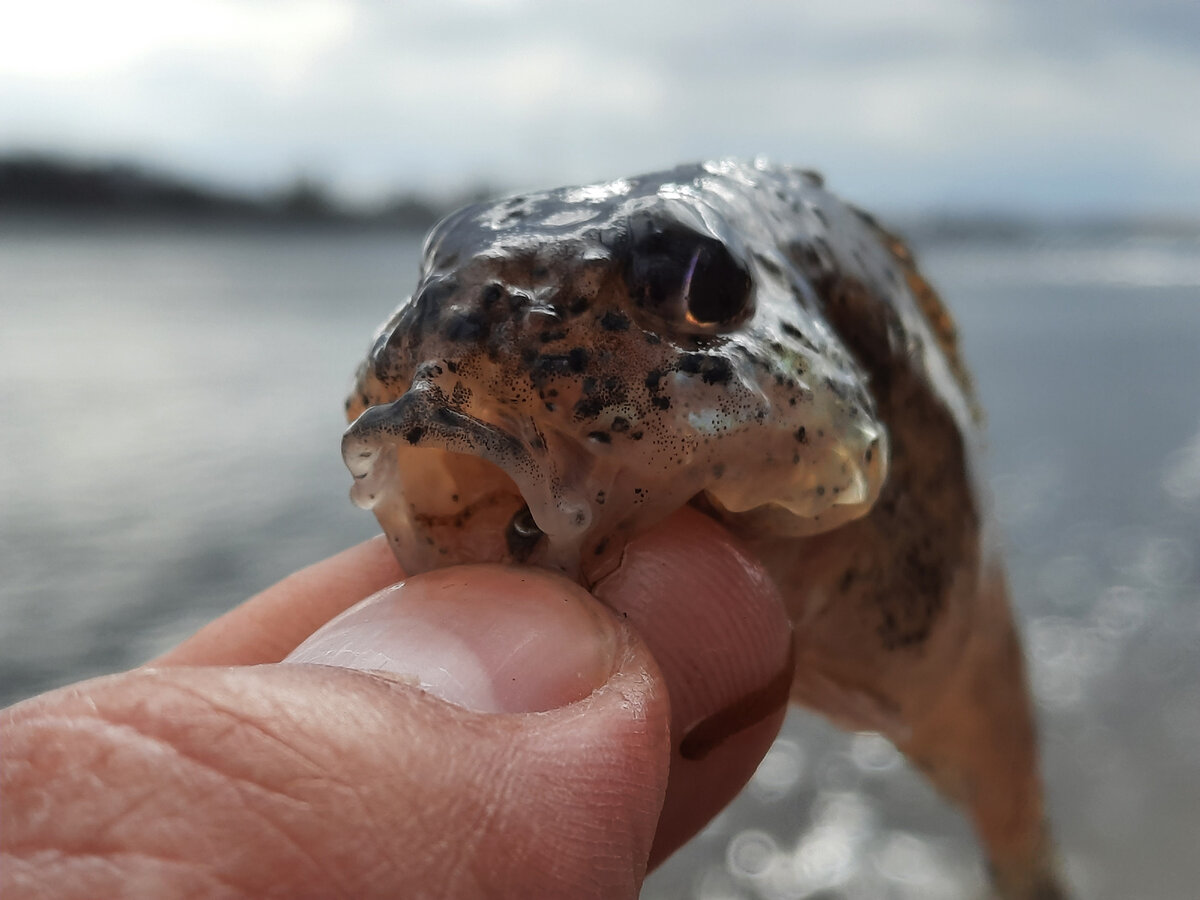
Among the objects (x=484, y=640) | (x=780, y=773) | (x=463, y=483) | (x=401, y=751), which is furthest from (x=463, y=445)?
(x=780, y=773)

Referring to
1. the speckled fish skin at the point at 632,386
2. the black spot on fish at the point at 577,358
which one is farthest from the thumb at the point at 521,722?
the black spot on fish at the point at 577,358

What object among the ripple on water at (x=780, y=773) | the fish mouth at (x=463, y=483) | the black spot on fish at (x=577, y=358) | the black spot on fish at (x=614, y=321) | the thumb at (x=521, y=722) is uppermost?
the black spot on fish at (x=614, y=321)

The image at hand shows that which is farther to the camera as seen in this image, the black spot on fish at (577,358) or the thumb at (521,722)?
the black spot on fish at (577,358)

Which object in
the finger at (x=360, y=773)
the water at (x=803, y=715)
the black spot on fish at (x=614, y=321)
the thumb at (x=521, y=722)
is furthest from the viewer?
the water at (x=803, y=715)

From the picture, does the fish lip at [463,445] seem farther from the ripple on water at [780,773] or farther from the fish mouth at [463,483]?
the ripple on water at [780,773]

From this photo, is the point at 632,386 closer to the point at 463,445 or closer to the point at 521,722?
the point at 463,445

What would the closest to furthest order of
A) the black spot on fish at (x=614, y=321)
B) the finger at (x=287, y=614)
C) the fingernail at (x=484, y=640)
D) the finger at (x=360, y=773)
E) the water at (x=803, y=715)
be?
the finger at (x=360, y=773) < the fingernail at (x=484, y=640) < the black spot on fish at (x=614, y=321) < the finger at (x=287, y=614) < the water at (x=803, y=715)

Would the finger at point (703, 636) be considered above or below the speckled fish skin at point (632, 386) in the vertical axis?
below
